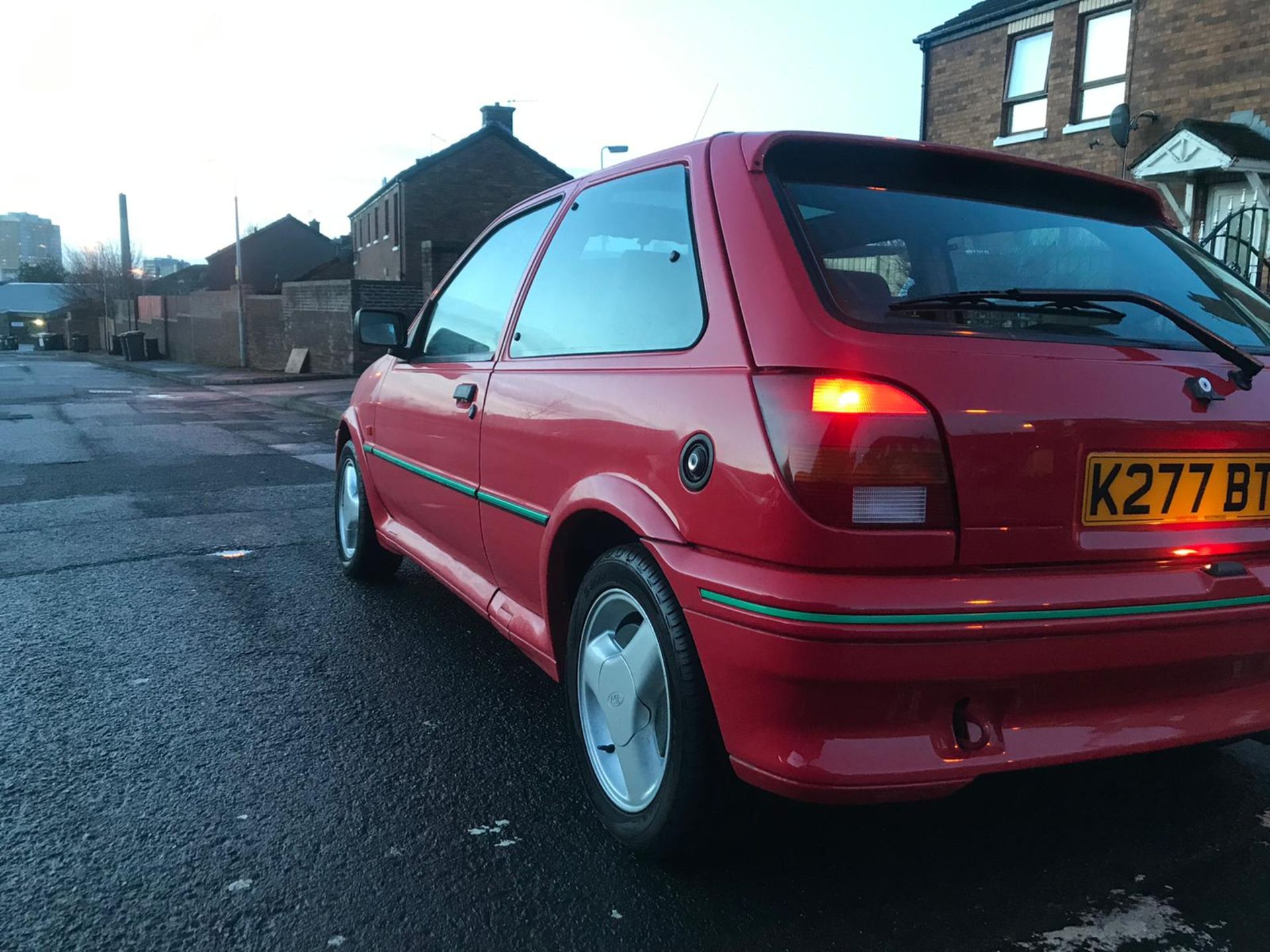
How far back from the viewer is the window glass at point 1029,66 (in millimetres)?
14938

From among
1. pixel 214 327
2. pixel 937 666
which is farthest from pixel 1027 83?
pixel 214 327

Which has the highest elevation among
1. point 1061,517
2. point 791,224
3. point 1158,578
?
point 791,224

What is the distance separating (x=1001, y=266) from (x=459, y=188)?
39823 mm

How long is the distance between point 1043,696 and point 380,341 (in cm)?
314

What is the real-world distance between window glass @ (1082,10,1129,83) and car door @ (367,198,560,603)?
1315 centimetres

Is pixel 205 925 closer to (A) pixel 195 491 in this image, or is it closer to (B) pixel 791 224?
(B) pixel 791 224

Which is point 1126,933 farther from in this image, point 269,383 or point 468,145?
point 468,145

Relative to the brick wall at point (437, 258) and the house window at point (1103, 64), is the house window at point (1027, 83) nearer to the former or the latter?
the house window at point (1103, 64)

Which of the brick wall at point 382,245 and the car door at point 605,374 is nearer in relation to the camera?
the car door at point 605,374

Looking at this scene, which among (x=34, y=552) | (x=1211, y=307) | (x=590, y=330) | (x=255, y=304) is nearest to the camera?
(x=1211, y=307)

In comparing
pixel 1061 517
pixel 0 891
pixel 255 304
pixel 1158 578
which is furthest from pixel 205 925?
pixel 255 304

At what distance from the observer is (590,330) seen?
2842mm

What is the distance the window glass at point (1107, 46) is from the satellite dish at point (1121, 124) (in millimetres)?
1109

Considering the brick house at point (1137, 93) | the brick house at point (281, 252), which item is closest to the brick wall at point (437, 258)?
the brick house at point (1137, 93)
